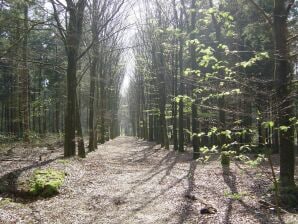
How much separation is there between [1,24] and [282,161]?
10.9 m

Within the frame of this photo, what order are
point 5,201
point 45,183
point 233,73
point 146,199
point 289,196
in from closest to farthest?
point 233,73 → point 289,196 → point 5,201 → point 146,199 → point 45,183

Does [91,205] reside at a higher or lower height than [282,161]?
lower

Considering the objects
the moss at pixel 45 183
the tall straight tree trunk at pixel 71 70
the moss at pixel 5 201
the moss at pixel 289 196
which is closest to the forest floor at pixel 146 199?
the moss at pixel 5 201

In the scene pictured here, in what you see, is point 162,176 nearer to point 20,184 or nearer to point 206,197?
point 206,197

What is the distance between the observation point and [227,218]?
6.65 metres

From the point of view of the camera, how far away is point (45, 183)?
909 cm

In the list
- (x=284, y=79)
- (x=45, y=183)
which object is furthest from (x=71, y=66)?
(x=284, y=79)

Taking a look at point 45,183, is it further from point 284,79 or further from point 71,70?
point 71,70

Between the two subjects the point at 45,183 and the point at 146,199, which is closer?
the point at 146,199

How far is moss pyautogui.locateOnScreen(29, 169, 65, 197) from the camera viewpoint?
346 inches

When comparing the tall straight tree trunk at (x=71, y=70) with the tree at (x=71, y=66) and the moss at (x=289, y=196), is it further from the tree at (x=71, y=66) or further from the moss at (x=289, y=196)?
the moss at (x=289, y=196)

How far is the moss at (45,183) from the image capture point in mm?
8781

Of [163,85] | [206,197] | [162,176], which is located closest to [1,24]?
[162,176]

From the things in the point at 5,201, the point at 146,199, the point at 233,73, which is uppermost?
the point at 233,73
